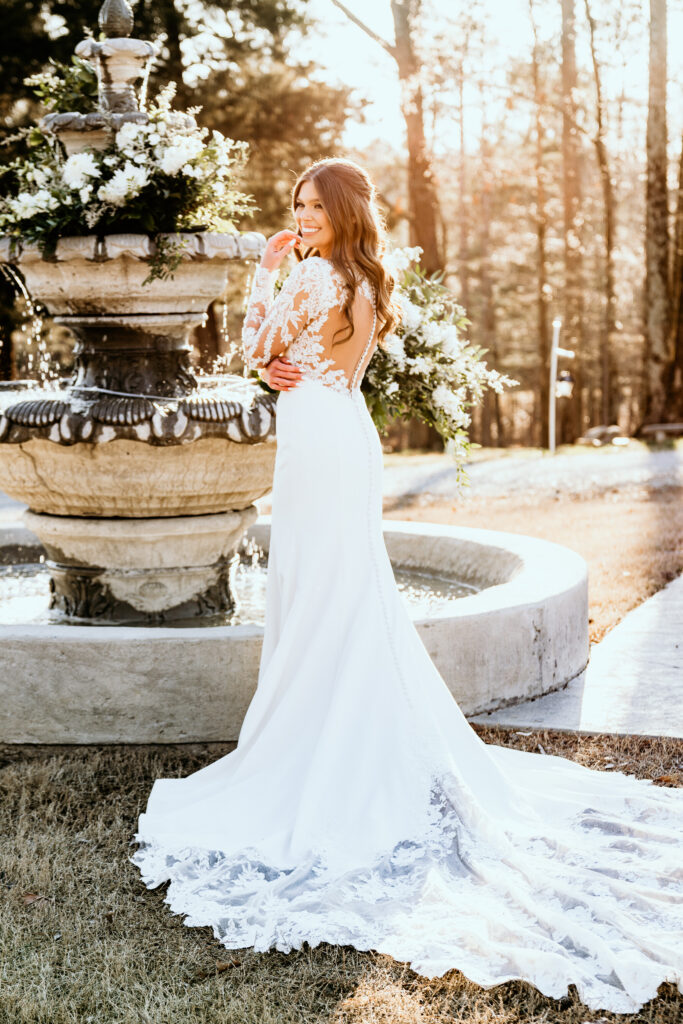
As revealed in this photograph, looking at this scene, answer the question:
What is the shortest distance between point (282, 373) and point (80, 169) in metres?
1.88

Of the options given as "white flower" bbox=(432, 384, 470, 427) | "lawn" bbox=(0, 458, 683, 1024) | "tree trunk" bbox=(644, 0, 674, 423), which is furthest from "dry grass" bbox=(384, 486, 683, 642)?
"tree trunk" bbox=(644, 0, 674, 423)

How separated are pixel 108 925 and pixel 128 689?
1.43m

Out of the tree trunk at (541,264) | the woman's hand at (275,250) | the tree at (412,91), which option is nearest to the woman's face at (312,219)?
the woman's hand at (275,250)

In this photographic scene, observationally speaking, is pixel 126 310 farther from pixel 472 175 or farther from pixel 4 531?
pixel 472 175

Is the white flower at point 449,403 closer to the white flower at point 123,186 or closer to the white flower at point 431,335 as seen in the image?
the white flower at point 431,335

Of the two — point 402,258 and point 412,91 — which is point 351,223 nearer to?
point 402,258

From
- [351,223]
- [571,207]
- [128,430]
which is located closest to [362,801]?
[351,223]

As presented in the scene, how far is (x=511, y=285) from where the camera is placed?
3847 cm

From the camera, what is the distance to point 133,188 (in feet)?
17.4

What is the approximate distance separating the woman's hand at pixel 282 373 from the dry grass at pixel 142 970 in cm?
168

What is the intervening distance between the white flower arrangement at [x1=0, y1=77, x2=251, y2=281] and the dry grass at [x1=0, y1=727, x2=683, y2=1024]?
270 centimetres

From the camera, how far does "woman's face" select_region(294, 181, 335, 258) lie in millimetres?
3967

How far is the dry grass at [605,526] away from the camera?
7883 millimetres

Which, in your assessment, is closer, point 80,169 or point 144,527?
point 80,169
